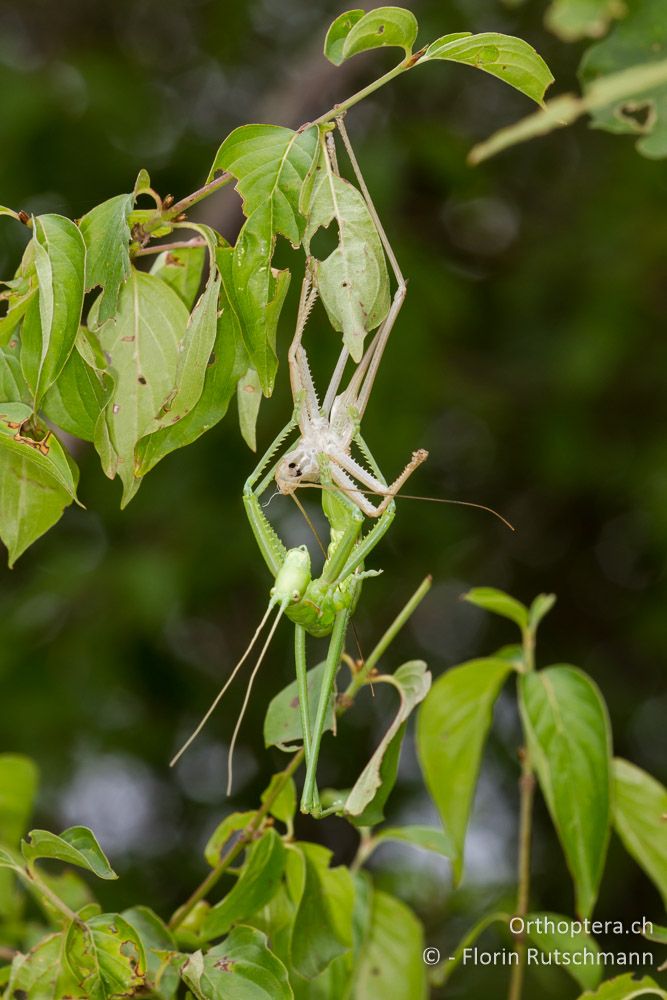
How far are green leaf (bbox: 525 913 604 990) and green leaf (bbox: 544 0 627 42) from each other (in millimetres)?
864

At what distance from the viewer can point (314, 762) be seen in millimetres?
800

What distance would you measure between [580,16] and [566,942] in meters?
0.90

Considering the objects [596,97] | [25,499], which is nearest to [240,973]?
[25,499]

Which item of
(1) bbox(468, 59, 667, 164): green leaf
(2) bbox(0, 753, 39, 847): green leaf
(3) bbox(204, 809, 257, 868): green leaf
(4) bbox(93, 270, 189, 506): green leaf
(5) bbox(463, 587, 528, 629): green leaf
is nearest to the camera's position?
(1) bbox(468, 59, 667, 164): green leaf

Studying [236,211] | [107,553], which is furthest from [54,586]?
[236,211]

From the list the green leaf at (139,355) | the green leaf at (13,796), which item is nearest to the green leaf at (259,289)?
the green leaf at (139,355)

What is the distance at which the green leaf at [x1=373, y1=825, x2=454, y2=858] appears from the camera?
1113 mm

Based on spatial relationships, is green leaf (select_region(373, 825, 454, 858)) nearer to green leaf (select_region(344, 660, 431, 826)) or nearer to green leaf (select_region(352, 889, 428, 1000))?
green leaf (select_region(352, 889, 428, 1000))

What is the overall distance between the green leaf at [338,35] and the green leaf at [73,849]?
64 centimetres

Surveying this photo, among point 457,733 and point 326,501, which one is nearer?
point 326,501

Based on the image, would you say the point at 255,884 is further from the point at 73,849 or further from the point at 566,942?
the point at 566,942

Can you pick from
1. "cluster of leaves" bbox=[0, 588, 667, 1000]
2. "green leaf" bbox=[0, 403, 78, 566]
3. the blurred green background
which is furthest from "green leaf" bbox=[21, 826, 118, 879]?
the blurred green background

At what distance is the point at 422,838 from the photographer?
1.13m

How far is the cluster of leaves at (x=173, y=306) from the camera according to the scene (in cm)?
77
